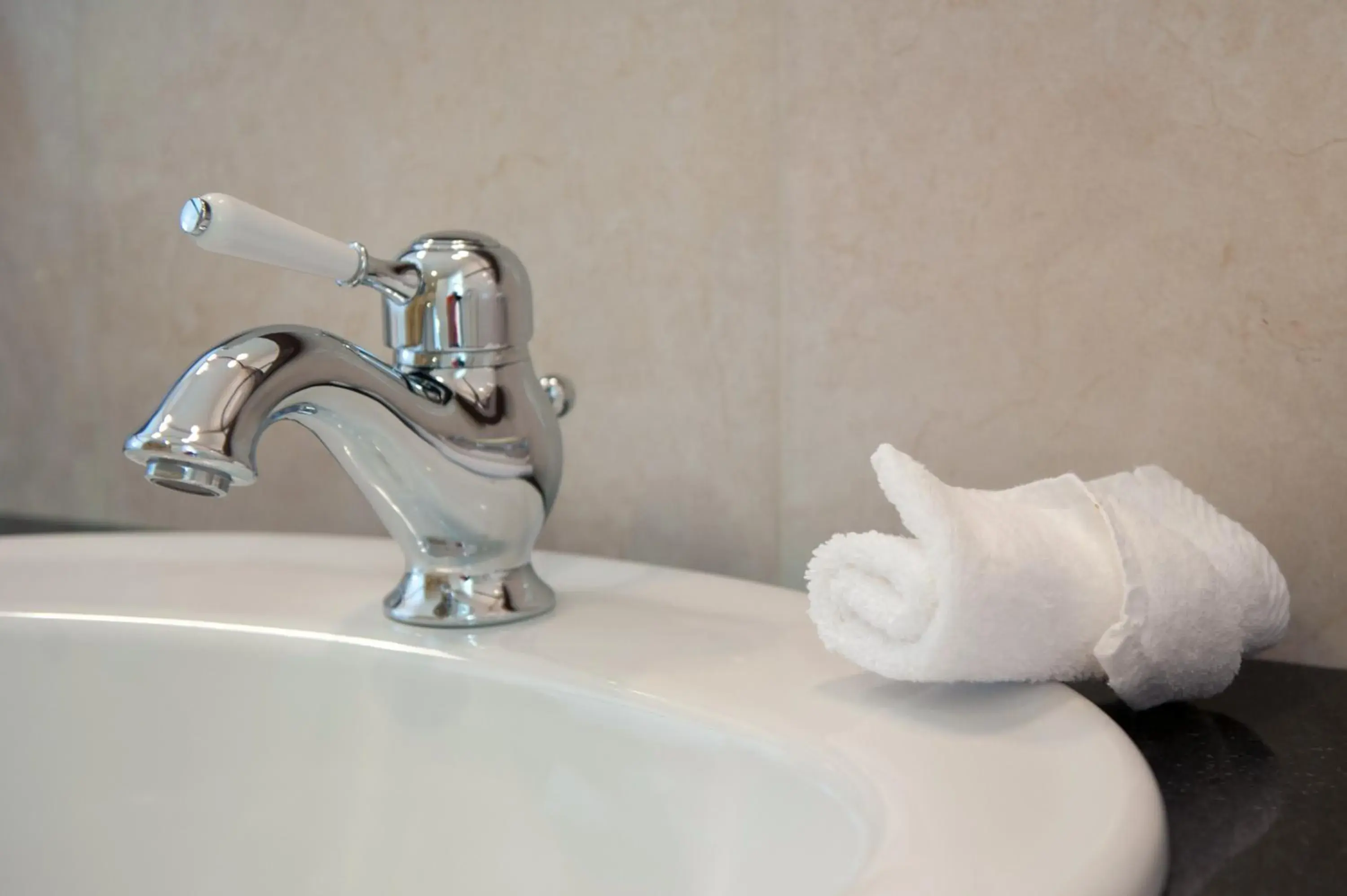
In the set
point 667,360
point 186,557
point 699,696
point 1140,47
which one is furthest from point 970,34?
point 186,557

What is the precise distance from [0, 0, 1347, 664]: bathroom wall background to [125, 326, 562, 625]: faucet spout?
138 millimetres

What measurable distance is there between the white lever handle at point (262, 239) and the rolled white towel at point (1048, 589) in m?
0.23

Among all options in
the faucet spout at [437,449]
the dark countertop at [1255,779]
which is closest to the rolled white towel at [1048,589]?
the dark countertop at [1255,779]

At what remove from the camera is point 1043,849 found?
1.08 feet

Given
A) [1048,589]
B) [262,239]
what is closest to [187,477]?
[262,239]

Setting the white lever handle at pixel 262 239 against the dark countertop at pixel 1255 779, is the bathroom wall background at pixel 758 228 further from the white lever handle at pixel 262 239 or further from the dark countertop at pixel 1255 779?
the white lever handle at pixel 262 239

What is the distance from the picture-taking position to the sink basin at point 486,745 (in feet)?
1.31

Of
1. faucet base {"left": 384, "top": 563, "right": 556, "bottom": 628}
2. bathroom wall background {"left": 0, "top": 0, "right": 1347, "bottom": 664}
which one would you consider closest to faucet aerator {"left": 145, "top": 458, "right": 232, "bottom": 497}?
faucet base {"left": 384, "top": 563, "right": 556, "bottom": 628}

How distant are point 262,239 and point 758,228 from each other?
0.27 meters

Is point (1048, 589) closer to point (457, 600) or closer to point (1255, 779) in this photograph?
point (1255, 779)

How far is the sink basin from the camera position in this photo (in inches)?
15.8

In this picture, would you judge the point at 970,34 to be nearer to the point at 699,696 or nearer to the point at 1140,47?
the point at 1140,47

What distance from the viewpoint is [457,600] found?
556 millimetres

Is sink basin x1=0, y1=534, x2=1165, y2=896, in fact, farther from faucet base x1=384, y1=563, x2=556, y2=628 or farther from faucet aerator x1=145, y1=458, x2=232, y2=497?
faucet aerator x1=145, y1=458, x2=232, y2=497
